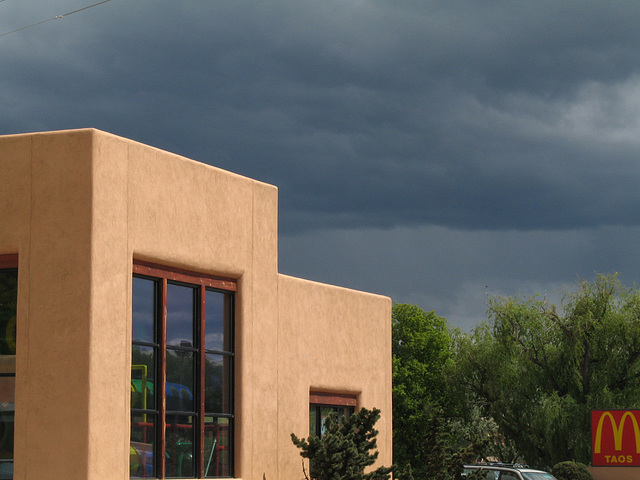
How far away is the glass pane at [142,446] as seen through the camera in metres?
13.3

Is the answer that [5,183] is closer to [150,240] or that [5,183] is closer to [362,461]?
[150,240]

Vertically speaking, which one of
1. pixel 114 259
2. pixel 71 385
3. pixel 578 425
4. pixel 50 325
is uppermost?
pixel 114 259

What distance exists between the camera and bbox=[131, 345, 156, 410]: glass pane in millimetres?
13477

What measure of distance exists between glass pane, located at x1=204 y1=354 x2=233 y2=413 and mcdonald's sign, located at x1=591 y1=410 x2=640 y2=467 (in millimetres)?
16183

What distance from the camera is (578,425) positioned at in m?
Result: 38.9

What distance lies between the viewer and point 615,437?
92.7 ft

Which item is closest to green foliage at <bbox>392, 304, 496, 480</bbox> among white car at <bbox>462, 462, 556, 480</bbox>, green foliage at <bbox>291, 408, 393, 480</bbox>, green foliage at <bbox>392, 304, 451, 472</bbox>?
green foliage at <bbox>392, 304, 451, 472</bbox>

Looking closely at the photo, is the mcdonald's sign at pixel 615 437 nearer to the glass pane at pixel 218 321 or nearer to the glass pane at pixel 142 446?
the glass pane at pixel 218 321

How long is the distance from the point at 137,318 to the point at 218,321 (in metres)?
2.07

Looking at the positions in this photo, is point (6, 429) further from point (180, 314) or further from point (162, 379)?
point (180, 314)

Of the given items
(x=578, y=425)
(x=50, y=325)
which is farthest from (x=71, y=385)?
(x=578, y=425)

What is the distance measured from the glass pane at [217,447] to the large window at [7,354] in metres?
3.25

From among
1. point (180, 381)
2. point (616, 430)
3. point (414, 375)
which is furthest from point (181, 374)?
point (414, 375)

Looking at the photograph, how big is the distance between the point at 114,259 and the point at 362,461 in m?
5.87
